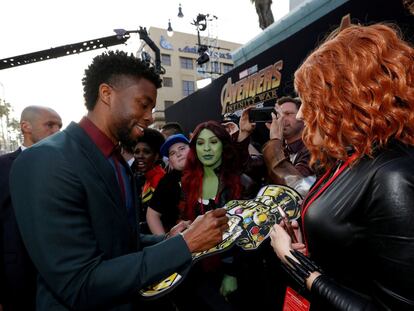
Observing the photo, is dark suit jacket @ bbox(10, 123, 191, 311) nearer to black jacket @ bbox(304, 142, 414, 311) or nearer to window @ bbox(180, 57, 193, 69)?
black jacket @ bbox(304, 142, 414, 311)

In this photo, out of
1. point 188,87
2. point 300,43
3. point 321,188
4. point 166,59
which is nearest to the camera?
point 321,188

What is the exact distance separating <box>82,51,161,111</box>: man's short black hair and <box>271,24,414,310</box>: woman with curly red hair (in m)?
0.82

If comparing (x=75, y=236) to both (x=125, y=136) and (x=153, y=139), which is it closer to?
(x=125, y=136)

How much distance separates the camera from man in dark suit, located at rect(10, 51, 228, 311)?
0.94 m

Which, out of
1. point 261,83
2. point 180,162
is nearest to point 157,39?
point 261,83

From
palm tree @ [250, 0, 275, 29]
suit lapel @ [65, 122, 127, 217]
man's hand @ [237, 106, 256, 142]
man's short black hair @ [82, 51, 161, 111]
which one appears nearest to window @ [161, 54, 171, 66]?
palm tree @ [250, 0, 275, 29]

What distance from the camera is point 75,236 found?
3.12ft

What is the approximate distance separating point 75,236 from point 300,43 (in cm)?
436

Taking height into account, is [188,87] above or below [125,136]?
above

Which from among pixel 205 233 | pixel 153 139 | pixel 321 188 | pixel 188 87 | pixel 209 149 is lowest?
pixel 205 233

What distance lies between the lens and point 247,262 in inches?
77.2

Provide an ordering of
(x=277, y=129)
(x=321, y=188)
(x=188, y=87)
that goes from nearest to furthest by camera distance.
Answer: (x=321, y=188), (x=277, y=129), (x=188, y=87)

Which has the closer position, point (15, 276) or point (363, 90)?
point (363, 90)

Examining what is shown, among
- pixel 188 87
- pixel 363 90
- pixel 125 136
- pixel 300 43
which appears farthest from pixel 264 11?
pixel 188 87
